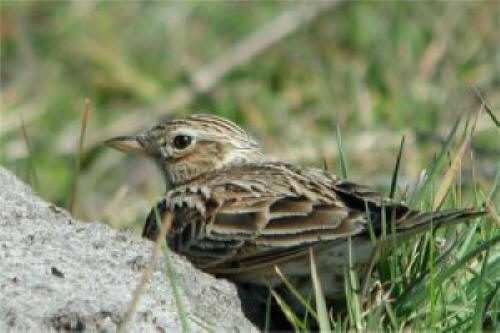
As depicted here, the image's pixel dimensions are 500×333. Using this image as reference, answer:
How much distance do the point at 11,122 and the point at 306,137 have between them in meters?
2.52

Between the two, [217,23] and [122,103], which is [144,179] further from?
[217,23]

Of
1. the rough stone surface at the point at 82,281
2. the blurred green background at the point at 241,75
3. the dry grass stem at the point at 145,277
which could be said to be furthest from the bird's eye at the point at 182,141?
the blurred green background at the point at 241,75

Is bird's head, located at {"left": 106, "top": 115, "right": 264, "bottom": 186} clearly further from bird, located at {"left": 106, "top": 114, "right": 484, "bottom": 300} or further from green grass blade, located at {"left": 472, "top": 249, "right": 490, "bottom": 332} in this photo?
green grass blade, located at {"left": 472, "top": 249, "right": 490, "bottom": 332}

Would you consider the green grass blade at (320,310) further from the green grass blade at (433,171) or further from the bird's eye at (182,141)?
the bird's eye at (182,141)

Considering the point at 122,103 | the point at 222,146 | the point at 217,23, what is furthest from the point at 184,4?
the point at 222,146

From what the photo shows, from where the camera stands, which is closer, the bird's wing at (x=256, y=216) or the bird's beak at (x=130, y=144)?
the bird's wing at (x=256, y=216)

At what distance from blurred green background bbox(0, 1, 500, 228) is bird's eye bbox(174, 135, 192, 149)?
11.6 feet

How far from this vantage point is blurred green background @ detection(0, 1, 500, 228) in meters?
12.2

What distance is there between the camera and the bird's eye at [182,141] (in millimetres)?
7816

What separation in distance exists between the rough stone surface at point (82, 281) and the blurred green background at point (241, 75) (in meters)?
5.26

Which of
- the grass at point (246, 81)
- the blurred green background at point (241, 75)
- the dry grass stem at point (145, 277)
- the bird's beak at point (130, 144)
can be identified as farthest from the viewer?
the blurred green background at point (241, 75)

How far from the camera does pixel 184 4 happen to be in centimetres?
1463

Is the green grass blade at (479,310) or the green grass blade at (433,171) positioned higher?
the green grass blade at (433,171)

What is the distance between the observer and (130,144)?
805 cm
